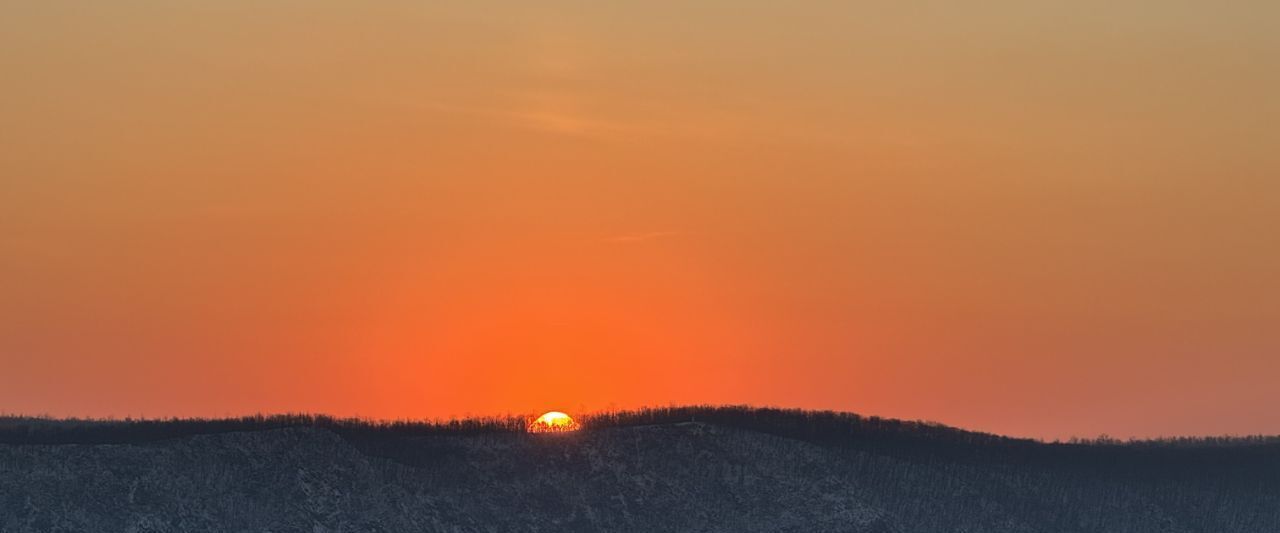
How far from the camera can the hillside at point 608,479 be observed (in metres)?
76.2

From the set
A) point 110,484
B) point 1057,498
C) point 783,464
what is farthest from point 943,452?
point 110,484

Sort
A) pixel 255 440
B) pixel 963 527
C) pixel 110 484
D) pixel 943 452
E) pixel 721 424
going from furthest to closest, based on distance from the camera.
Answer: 1. pixel 943 452
2. pixel 721 424
3. pixel 963 527
4. pixel 255 440
5. pixel 110 484

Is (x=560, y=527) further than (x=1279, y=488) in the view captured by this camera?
No

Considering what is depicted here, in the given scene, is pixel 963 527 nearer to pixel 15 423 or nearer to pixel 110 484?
pixel 110 484

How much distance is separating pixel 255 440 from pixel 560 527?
523 inches

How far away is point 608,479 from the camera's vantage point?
86125 millimetres

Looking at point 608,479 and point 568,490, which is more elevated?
point 608,479

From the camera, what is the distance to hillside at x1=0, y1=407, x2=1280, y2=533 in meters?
76.2

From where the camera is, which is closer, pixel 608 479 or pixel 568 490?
pixel 568 490

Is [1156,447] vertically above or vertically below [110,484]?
above

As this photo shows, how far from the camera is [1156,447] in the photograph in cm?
10956

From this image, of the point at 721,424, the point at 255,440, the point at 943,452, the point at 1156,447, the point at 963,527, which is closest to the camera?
the point at 255,440

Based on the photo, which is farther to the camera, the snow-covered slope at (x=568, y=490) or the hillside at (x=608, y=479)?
the hillside at (x=608, y=479)

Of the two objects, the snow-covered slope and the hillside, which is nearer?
the snow-covered slope
